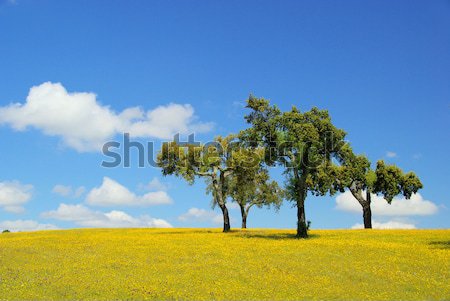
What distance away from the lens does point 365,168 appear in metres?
83.2

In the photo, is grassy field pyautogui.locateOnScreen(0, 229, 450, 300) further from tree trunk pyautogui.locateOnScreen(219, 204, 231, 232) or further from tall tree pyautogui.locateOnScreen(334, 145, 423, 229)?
tall tree pyautogui.locateOnScreen(334, 145, 423, 229)

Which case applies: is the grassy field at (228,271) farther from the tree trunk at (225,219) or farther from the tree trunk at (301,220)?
the tree trunk at (225,219)

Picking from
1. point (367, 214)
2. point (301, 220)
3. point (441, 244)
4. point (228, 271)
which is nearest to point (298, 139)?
point (301, 220)

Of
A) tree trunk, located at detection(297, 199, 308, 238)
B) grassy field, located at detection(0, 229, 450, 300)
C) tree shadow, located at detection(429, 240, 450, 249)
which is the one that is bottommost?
grassy field, located at detection(0, 229, 450, 300)

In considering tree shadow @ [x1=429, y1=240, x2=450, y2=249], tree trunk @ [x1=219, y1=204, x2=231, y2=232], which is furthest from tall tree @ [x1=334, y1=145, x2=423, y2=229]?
tree shadow @ [x1=429, y1=240, x2=450, y2=249]

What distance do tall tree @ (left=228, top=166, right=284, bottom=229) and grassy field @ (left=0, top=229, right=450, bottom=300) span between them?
26075 millimetres

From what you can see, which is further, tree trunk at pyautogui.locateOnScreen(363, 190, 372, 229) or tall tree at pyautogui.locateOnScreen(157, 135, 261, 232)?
tree trunk at pyautogui.locateOnScreen(363, 190, 372, 229)

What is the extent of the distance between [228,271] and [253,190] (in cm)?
4696

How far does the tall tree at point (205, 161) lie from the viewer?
225 feet

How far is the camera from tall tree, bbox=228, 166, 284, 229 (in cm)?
7206

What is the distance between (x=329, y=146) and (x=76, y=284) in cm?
3694

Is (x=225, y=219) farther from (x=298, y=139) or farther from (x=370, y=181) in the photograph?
(x=370, y=181)

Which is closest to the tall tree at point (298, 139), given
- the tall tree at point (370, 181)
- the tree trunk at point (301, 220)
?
the tree trunk at point (301, 220)

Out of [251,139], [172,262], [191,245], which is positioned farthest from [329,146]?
[172,262]
